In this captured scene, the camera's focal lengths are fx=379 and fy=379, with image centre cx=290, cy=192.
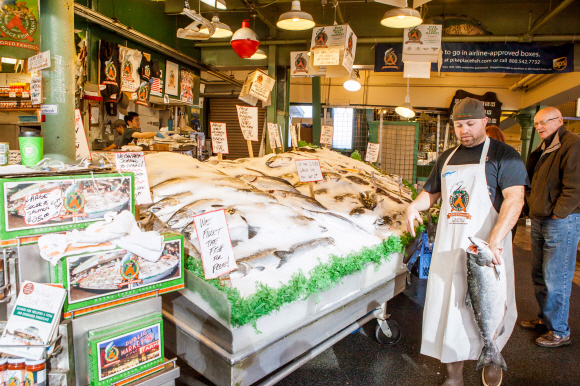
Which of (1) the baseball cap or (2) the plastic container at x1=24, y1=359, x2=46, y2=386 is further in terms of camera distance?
(1) the baseball cap

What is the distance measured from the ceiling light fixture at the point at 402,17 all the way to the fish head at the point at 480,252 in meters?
4.09

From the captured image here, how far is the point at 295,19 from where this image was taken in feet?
17.3

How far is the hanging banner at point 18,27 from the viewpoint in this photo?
3.81 m

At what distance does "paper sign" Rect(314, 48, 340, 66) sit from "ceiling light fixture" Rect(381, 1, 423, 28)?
2.74ft

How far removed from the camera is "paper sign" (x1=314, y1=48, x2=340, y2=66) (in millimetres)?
5902

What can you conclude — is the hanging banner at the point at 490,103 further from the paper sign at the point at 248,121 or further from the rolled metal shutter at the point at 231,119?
the paper sign at the point at 248,121

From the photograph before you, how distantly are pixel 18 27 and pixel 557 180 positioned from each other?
536 centimetres

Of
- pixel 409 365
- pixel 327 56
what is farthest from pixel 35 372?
pixel 327 56

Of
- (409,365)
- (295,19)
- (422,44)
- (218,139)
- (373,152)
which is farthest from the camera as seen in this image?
(373,152)

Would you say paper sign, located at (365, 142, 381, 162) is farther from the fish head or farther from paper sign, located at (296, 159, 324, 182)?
the fish head

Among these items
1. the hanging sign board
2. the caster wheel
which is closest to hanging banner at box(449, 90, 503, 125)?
the hanging sign board

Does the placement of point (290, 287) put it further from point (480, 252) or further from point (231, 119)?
point (231, 119)

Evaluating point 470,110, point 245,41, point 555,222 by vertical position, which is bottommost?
point 555,222

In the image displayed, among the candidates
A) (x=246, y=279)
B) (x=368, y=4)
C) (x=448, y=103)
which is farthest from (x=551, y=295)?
(x=448, y=103)
